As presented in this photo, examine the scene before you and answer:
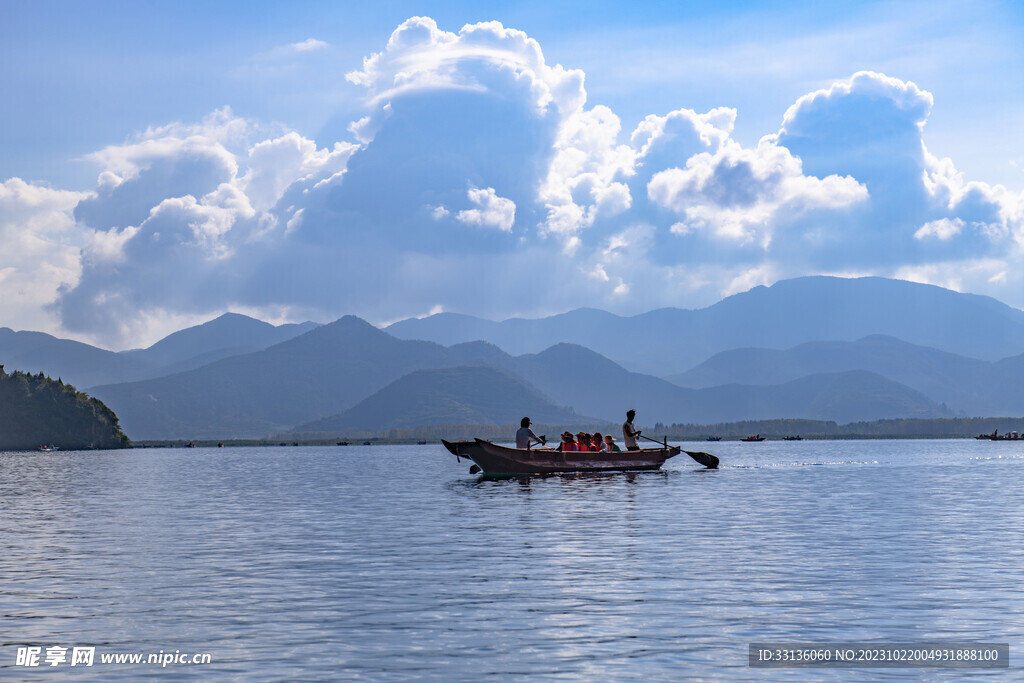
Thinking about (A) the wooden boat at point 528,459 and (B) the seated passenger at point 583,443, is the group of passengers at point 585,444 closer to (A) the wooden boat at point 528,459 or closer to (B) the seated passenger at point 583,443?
(B) the seated passenger at point 583,443

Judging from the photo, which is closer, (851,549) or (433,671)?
(433,671)

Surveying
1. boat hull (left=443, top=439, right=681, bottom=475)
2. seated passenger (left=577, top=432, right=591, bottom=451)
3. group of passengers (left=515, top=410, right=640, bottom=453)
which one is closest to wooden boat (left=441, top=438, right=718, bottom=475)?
boat hull (left=443, top=439, right=681, bottom=475)

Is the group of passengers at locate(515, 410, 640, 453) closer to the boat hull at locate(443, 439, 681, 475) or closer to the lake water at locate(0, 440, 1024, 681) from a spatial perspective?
the boat hull at locate(443, 439, 681, 475)

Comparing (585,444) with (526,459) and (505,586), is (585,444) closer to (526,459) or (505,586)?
(526,459)

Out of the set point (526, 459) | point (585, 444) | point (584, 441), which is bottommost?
point (526, 459)

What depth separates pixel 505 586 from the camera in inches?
1302

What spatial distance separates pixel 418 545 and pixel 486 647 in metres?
20.4

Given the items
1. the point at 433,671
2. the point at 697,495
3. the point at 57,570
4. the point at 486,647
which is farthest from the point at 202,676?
the point at 697,495

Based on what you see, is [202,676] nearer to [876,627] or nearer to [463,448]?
[876,627]

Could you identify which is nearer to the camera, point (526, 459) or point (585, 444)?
point (526, 459)

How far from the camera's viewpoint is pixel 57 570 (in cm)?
3769

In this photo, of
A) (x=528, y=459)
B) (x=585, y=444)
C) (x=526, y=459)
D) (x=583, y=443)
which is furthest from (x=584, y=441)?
(x=526, y=459)

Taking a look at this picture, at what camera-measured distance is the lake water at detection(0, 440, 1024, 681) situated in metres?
23.5

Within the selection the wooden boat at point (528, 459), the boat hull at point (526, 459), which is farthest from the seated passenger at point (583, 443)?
the boat hull at point (526, 459)
